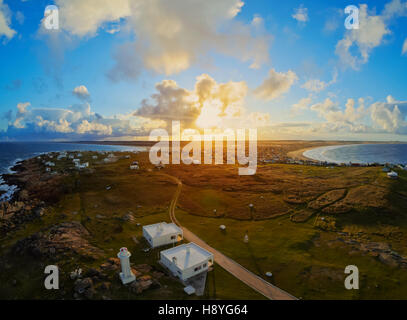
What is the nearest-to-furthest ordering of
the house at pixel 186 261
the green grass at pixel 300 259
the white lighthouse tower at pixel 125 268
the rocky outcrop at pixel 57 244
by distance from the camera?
the white lighthouse tower at pixel 125 268, the green grass at pixel 300 259, the house at pixel 186 261, the rocky outcrop at pixel 57 244

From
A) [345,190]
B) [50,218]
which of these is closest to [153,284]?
[50,218]

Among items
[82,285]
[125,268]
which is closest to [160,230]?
[125,268]

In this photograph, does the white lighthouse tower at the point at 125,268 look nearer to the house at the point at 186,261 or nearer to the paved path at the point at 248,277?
the house at the point at 186,261

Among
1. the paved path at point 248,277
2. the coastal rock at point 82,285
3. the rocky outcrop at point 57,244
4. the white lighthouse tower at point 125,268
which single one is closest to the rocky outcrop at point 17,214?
the rocky outcrop at point 57,244

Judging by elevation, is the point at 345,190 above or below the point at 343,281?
above

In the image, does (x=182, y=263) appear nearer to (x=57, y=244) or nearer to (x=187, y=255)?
(x=187, y=255)

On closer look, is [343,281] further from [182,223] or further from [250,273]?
[182,223]
